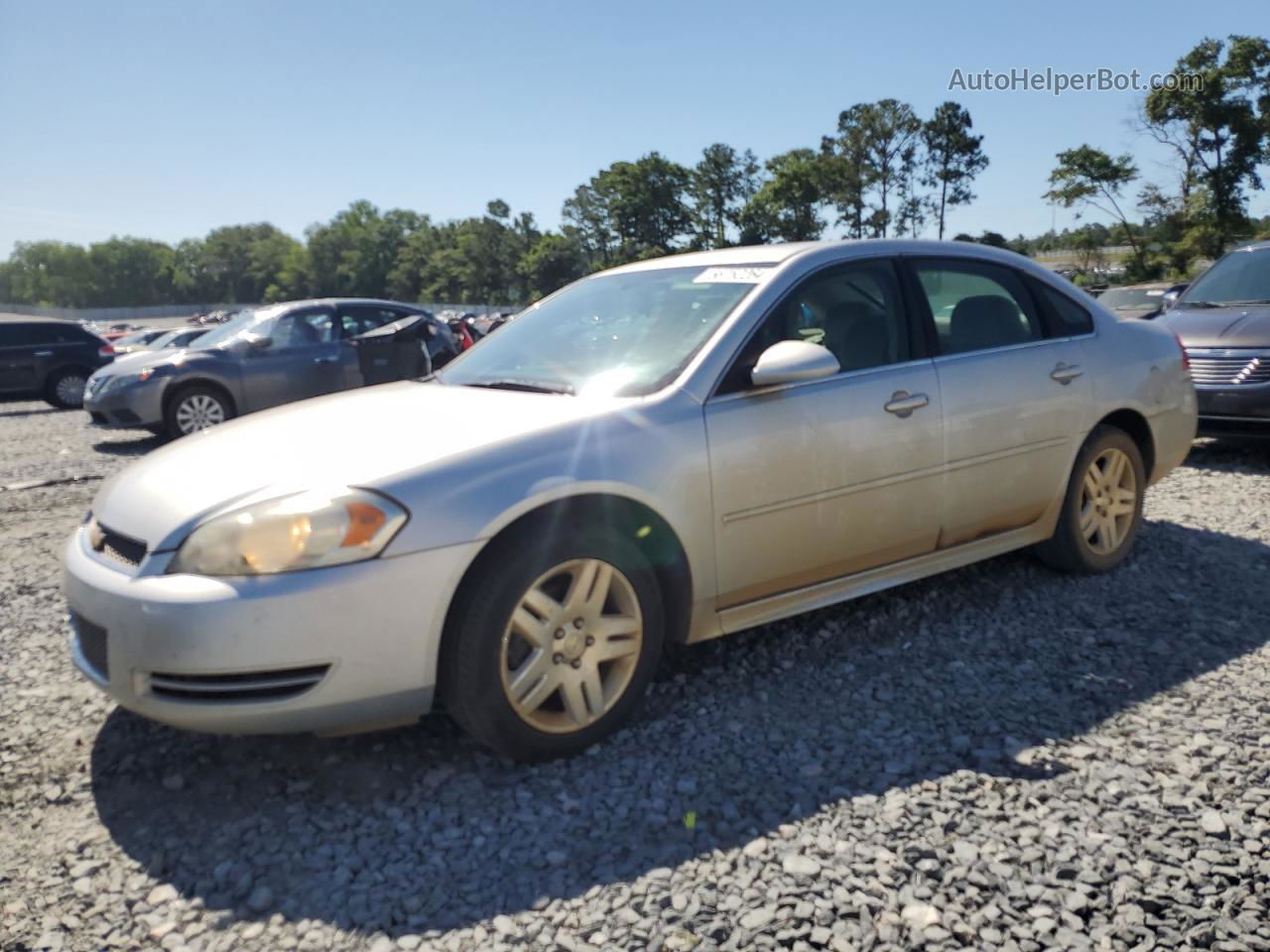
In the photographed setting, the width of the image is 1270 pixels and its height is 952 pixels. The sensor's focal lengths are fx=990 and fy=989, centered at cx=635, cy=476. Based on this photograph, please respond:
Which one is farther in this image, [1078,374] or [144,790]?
[1078,374]

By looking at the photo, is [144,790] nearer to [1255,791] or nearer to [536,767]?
[536,767]

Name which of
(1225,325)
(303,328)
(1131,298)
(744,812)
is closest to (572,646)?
(744,812)

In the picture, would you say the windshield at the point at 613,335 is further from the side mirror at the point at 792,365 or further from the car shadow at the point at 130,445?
the car shadow at the point at 130,445

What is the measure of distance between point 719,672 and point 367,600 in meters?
1.45

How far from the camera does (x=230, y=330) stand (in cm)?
1082

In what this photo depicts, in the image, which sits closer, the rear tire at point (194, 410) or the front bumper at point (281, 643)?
the front bumper at point (281, 643)

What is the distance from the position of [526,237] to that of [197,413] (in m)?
109

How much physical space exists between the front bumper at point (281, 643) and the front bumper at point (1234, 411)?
6221 mm

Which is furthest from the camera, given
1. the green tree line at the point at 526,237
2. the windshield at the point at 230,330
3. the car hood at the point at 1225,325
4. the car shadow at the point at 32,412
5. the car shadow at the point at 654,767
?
the green tree line at the point at 526,237

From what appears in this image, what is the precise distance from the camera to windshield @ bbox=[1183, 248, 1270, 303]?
7.75m

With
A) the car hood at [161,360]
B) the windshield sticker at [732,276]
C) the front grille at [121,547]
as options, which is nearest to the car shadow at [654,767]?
the front grille at [121,547]

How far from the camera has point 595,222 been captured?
10362 centimetres

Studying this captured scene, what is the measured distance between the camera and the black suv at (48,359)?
52.5ft

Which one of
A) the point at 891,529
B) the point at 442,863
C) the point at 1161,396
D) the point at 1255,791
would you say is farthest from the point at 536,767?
the point at 1161,396
